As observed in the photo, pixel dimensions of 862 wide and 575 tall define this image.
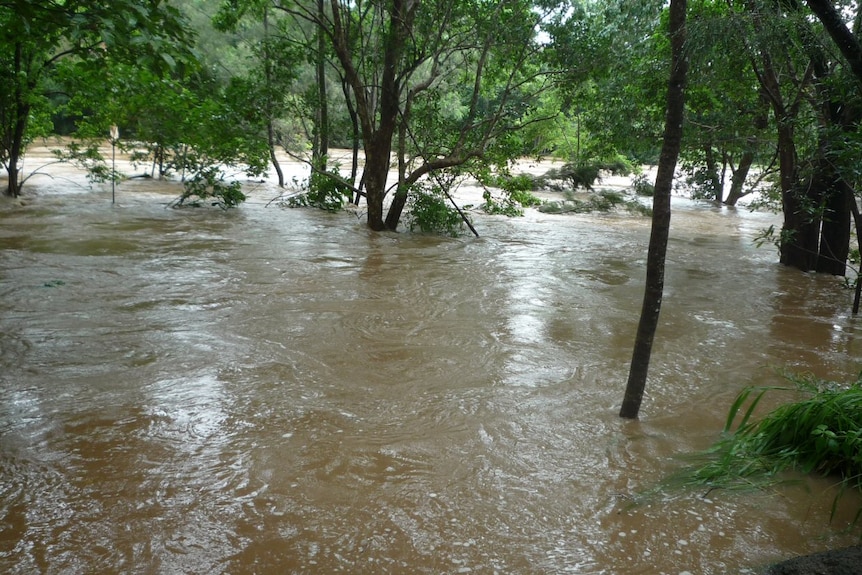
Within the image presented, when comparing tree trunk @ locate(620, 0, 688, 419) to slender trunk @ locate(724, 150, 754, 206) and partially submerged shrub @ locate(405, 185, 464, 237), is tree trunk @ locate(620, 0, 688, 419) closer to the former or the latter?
partially submerged shrub @ locate(405, 185, 464, 237)

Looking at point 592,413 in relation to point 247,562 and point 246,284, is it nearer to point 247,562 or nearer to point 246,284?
point 247,562

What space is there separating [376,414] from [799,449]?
2.68m

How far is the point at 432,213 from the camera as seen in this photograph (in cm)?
1344

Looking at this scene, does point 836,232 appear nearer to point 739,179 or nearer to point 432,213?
point 432,213

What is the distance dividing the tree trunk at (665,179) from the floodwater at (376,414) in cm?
76

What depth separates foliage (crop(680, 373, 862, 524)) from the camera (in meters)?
3.68

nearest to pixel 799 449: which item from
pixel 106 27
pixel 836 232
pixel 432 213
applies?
pixel 106 27

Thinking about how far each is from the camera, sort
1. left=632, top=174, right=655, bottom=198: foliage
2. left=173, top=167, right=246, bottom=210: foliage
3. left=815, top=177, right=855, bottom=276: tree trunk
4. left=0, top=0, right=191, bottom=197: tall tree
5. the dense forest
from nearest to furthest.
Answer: left=0, top=0, right=191, bottom=197: tall tree → the dense forest → left=815, top=177, right=855, bottom=276: tree trunk → left=173, top=167, right=246, bottom=210: foliage → left=632, top=174, right=655, bottom=198: foliage

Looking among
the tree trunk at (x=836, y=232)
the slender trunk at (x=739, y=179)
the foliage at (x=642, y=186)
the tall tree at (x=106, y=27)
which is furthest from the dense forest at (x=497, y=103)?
the foliage at (x=642, y=186)

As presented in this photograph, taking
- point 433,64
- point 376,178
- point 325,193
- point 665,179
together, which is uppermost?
point 433,64

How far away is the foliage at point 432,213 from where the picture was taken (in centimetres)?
1345

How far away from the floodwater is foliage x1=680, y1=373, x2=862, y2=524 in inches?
5.8

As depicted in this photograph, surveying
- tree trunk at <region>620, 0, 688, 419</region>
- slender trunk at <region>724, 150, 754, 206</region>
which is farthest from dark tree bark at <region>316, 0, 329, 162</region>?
tree trunk at <region>620, 0, 688, 419</region>

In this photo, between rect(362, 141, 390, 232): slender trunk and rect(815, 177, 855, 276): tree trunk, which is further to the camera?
rect(362, 141, 390, 232): slender trunk
